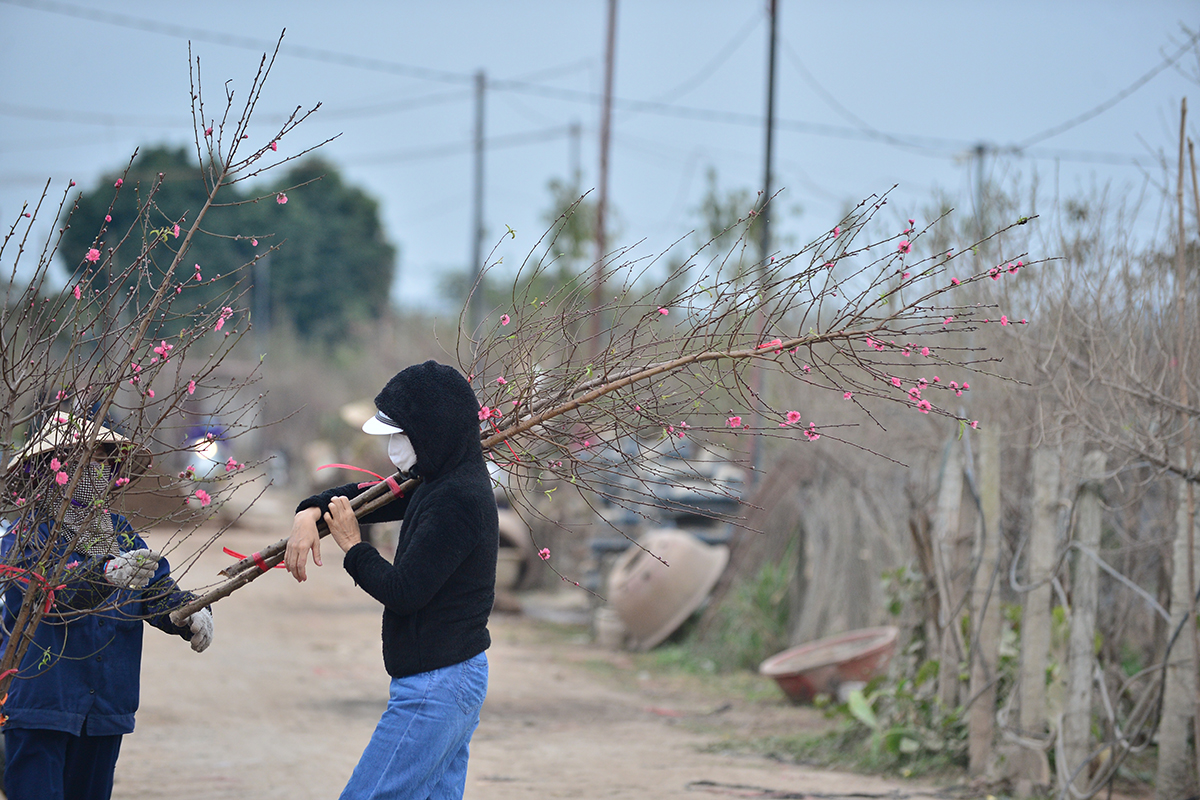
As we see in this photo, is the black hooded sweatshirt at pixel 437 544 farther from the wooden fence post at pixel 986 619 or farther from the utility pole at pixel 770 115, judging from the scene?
the utility pole at pixel 770 115

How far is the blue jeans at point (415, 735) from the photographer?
10.1 ft

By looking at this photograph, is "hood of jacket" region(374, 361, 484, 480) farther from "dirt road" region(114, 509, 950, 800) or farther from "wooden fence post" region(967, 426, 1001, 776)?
"wooden fence post" region(967, 426, 1001, 776)

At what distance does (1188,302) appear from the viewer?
5586 mm

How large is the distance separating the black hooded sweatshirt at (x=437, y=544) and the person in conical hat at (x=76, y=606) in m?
0.79

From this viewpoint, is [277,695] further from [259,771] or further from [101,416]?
[101,416]

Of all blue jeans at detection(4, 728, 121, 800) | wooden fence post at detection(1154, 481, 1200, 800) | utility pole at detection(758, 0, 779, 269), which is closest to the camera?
Answer: blue jeans at detection(4, 728, 121, 800)

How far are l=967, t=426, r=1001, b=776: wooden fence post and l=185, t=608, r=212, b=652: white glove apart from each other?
450 cm

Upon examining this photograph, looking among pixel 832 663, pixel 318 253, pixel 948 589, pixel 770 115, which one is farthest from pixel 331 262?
pixel 948 589

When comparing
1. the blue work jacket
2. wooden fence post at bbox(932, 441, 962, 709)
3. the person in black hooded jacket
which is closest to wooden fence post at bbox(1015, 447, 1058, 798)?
wooden fence post at bbox(932, 441, 962, 709)

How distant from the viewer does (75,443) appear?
132 inches

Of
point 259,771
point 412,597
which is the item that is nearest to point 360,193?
point 259,771

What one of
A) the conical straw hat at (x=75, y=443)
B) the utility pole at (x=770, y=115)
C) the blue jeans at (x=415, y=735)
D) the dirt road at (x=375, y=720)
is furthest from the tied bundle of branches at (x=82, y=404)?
the utility pole at (x=770, y=115)

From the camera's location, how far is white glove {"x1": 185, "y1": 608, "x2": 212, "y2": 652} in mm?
3566

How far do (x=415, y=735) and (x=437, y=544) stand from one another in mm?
546
